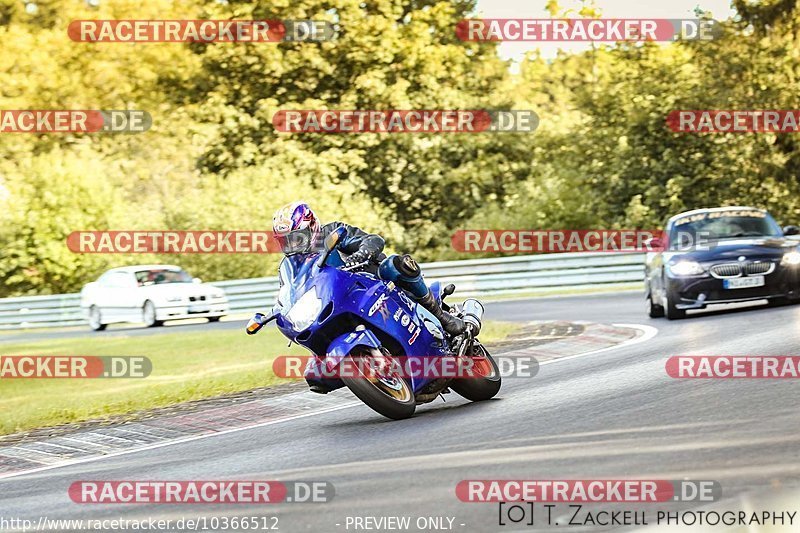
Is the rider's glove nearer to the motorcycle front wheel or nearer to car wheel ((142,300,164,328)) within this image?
the motorcycle front wheel

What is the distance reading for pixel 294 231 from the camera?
9039mm

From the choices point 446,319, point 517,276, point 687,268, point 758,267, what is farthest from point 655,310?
point 517,276

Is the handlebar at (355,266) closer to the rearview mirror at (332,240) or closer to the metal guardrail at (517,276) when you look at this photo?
the rearview mirror at (332,240)

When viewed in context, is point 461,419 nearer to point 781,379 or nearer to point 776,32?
point 781,379

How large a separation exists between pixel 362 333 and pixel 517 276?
1980cm

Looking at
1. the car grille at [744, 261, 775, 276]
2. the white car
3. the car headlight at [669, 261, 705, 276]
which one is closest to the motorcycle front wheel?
the car headlight at [669, 261, 705, 276]

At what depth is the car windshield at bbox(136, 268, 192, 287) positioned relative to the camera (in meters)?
27.7

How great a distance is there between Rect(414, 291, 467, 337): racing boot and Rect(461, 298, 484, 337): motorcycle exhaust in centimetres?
13

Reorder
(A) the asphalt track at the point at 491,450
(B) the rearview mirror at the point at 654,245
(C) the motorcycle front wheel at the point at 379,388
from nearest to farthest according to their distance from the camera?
(A) the asphalt track at the point at 491,450 → (C) the motorcycle front wheel at the point at 379,388 → (B) the rearview mirror at the point at 654,245

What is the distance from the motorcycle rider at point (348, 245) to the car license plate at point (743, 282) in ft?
25.1

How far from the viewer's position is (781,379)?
32.3 feet

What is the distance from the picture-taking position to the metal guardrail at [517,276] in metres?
27.3

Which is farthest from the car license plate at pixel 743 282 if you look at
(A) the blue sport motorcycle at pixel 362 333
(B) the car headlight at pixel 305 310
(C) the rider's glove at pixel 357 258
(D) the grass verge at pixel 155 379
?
(B) the car headlight at pixel 305 310

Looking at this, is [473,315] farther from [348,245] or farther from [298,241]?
[298,241]
